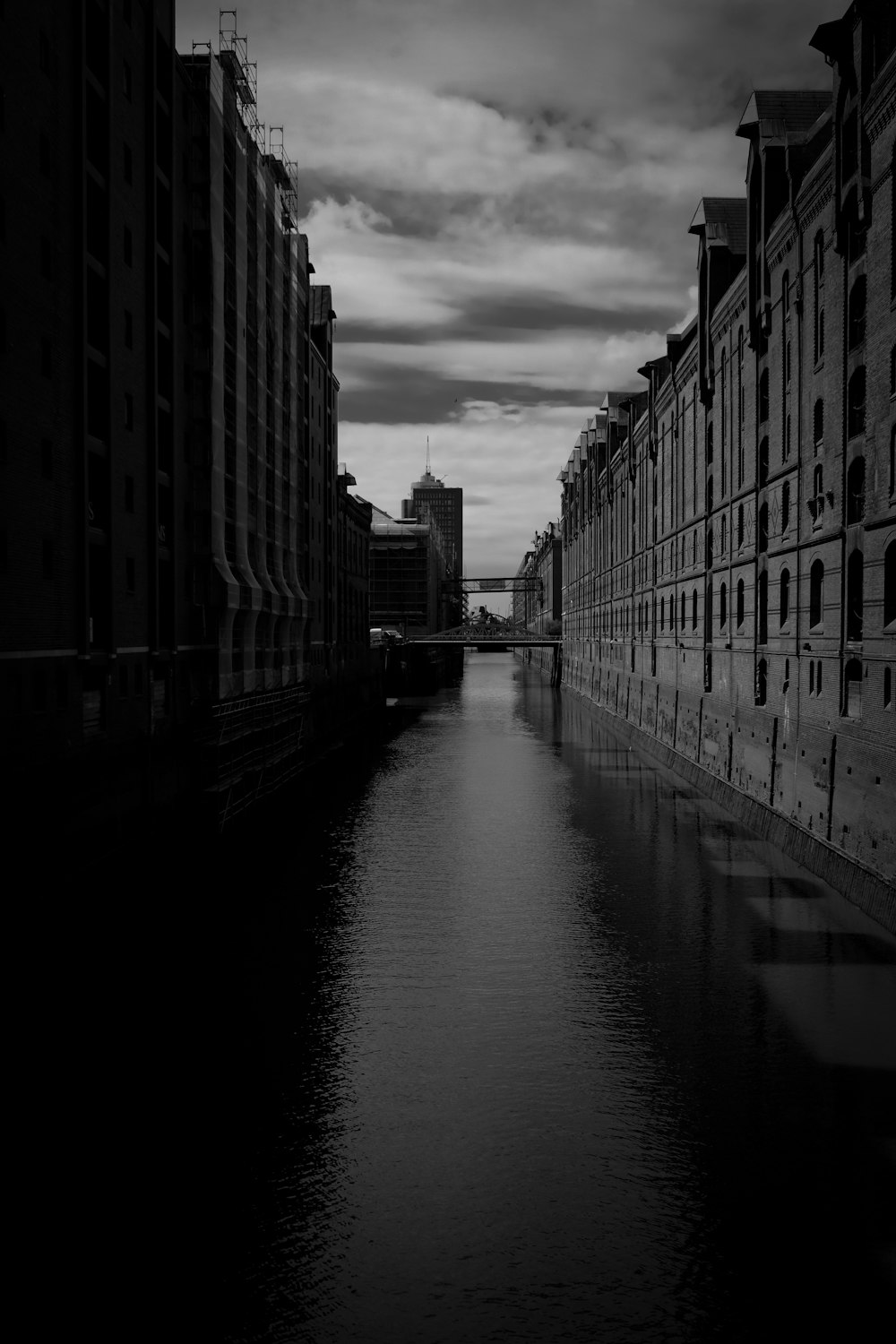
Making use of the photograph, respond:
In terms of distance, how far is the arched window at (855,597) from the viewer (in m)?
23.4

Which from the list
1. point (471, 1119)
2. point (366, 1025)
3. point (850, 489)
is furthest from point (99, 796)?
point (850, 489)

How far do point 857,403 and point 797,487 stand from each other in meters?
4.81

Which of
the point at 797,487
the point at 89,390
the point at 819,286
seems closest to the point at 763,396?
the point at 797,487

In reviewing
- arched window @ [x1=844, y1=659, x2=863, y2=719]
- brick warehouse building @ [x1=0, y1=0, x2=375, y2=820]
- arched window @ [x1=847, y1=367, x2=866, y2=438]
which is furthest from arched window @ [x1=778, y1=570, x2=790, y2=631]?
brick warehouse building @ [x1=0, y1=0, x2=375, y2=820]

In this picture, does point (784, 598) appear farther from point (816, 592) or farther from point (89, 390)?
point (89, 390)

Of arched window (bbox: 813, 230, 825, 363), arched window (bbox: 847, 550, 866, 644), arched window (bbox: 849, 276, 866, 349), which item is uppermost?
arched window (bbox: 813, 230, 825, 363)

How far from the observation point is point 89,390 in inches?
1103

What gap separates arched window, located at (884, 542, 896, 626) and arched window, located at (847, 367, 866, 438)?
11.7ft

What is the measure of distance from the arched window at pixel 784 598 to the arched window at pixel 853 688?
568 centimetres

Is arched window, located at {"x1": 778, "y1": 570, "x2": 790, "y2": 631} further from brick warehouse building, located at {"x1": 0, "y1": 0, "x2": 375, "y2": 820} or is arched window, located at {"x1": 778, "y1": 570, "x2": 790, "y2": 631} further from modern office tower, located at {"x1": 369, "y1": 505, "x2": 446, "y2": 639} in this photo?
modern office tower, located at {"x1": 369, "y1": 505, "x2": 446, "y2": 639}

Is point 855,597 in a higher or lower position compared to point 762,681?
higher

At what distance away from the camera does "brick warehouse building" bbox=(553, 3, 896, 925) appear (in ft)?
70.0

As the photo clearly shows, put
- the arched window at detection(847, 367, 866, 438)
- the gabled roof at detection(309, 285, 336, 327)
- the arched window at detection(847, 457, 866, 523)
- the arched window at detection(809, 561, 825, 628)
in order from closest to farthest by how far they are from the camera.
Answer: the arched window at detection(847, 367, 866, 438) → the arched window at detection(847, 457, 866, 523) → the arched window at detection(809, 561, 825, 628) → the gabled roof at detection(309, 285, 336, 327)

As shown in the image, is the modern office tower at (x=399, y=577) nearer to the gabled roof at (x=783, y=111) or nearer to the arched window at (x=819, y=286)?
the gabled roof at (x=783, y=111)
